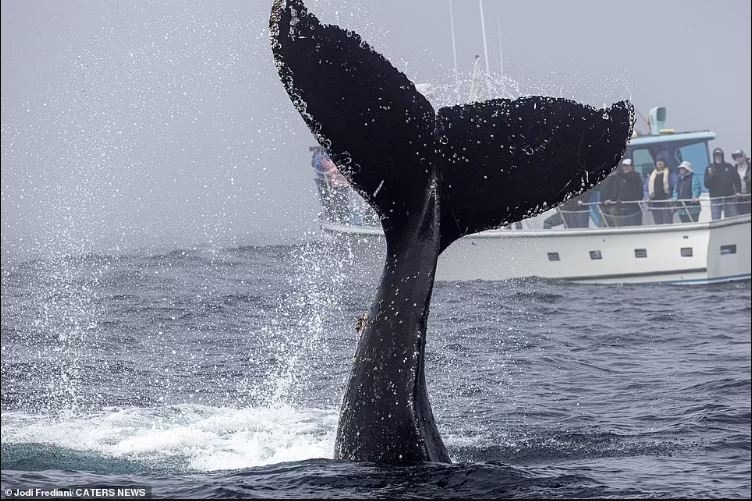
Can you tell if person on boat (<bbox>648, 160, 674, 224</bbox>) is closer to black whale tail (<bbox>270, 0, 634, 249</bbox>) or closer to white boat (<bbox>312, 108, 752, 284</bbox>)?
white boat (<bbox>312, 108, 752, 284</bbox>)

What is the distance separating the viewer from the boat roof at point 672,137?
30000 millimetres

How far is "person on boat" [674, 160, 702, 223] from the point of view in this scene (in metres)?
27.6

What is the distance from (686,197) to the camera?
94.3 ft

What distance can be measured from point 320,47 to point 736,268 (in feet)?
87.2

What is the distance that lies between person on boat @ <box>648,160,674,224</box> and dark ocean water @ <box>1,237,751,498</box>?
395 cm

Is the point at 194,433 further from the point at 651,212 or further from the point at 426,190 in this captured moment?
the point at 651,212

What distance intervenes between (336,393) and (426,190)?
17.3ft

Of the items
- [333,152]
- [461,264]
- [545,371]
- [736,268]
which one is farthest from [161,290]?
[333,152]

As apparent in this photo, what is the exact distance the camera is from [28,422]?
31.9ft

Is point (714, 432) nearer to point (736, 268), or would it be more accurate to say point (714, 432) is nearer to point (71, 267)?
point (736, 268)

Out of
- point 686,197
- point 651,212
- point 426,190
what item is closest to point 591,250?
point 651,212

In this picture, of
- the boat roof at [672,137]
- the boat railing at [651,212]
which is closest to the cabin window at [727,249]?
the boat railing at [651,212]

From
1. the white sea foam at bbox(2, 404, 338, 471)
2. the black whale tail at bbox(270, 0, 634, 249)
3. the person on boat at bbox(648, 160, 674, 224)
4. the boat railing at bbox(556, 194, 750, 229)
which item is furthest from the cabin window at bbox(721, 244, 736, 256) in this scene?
the black whale tail at bbox(270, 0, 634, 249)

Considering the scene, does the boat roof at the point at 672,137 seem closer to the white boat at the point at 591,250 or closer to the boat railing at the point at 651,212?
the white boat at the point at 591,250
